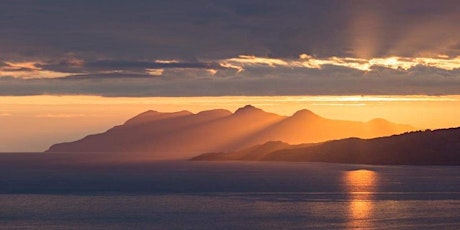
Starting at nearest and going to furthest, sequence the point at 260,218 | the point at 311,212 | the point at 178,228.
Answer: the point at 178,228 → the point at 260,218 → the point at 311,212

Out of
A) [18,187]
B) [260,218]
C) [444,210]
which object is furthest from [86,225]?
[18,187]

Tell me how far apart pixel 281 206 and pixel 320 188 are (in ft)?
137

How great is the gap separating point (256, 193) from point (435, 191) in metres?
28.9

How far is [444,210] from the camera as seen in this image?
98.0 m

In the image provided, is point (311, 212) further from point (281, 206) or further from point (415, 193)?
point (415, 193)

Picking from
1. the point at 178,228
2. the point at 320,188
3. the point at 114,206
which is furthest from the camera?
the point at 320,188

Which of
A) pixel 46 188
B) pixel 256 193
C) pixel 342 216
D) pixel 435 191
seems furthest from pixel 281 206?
pixel 46 188

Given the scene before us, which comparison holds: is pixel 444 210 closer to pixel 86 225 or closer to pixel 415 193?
pixel 415 193

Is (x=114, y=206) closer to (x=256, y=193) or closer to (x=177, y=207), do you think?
(x=177, y=207)

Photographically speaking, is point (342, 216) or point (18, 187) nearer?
point (342, 216)

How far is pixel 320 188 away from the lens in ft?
480

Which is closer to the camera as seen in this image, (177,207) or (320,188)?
(177,207)

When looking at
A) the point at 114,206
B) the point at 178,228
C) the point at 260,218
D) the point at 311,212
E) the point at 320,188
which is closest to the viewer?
the point at 178,228

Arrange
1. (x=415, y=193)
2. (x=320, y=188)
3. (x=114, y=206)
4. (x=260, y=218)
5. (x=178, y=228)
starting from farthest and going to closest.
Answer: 1. (x=320, y=188)
2. (x=415, y=193)
3. (x=114, y=206)
4. (x=260, y=218)
5. (x=178, y=228)
